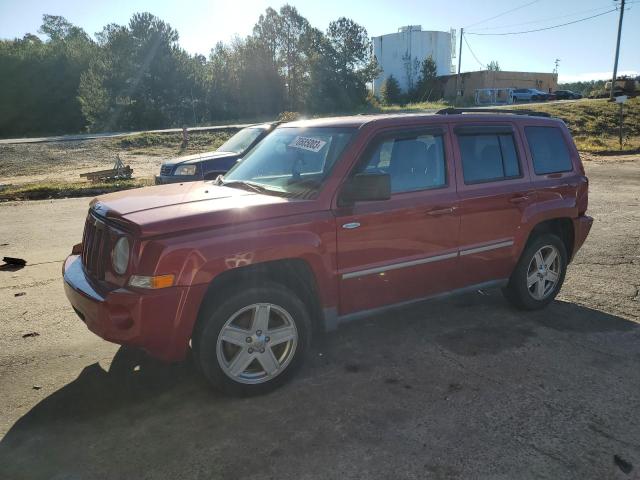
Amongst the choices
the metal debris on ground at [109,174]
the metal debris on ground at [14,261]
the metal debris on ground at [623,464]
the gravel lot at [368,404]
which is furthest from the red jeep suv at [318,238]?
the metal debris on ground at [109,174]

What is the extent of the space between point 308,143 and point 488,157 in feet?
5.33

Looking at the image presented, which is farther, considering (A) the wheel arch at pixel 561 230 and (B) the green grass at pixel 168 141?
(B) the green grass at pixel 168 141

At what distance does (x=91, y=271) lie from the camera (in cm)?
351

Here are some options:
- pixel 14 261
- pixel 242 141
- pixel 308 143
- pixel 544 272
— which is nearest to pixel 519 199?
pixel 544 272

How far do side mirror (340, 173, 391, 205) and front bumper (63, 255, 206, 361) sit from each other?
3.93 ft

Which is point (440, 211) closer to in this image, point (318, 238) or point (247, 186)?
point (318, 238)

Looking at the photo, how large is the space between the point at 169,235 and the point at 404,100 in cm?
7166

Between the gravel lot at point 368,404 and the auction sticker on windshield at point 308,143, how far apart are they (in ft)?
5.37

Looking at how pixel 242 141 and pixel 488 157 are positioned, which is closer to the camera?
pixel 488 157

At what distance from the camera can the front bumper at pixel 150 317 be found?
3.03 meters

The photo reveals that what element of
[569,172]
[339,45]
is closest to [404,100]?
[339,45]

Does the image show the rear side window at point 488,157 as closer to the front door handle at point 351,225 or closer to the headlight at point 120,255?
the front door handle at point 351,225

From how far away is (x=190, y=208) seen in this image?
3.37m

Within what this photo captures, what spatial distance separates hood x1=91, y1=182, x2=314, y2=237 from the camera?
10.2ft
